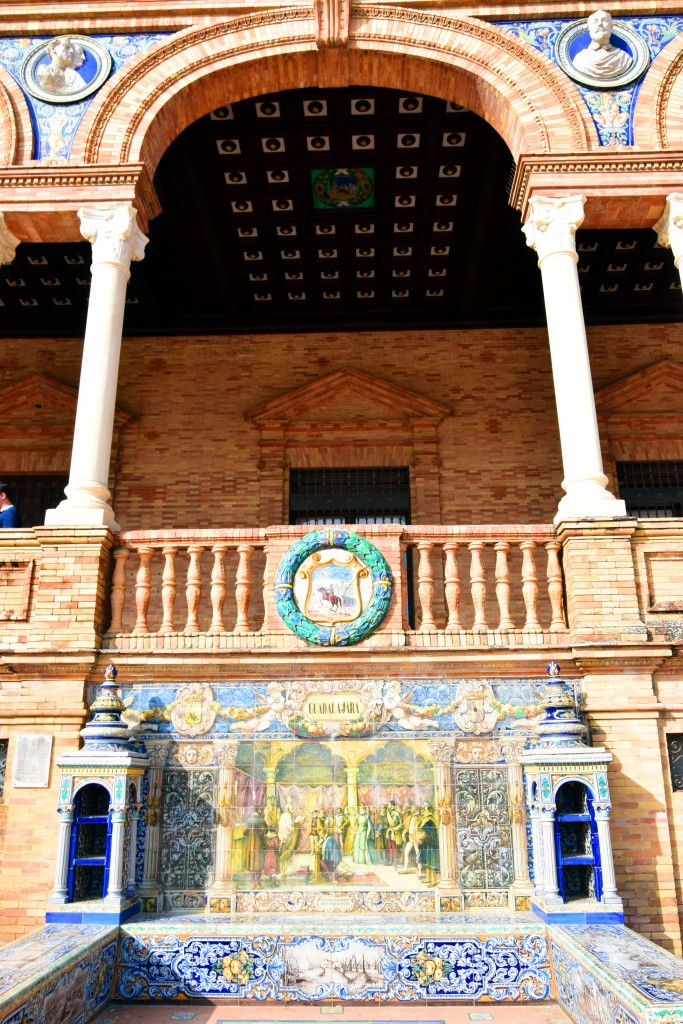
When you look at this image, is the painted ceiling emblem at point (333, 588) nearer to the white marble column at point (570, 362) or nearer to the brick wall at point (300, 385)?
the white marble column at point (570, 362)

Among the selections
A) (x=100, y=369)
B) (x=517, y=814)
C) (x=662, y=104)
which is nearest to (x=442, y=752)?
(x=517, y=814)

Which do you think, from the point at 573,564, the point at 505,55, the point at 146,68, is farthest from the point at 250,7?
the point at 573,564

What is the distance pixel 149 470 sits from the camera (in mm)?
12438

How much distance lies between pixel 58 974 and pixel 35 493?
28.1 ft

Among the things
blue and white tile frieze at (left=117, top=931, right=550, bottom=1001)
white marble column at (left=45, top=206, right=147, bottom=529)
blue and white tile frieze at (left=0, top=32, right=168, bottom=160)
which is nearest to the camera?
blue and white tile frieze at (left=117, top=931, right=550, bottom=1001)

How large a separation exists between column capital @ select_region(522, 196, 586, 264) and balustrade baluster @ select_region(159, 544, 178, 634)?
4.57 m

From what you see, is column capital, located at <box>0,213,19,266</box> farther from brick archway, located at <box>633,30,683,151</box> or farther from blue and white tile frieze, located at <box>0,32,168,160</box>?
brick archway, located at <box>633,30,683,151</box>

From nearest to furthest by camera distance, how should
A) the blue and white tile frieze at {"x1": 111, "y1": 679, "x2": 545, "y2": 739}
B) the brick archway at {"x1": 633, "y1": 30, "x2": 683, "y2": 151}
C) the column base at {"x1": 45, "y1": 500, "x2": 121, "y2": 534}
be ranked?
the blue and white tile frieze at {"x1": 111, "y1": 679, "x2": 545, "y2": 739} → the column base at {"x1": 45, "y1": 500, "x2": 121, "y2": 534} → the brick archway at {"x1": 633, "y1": 30, "x2": 683, "y2": 151}

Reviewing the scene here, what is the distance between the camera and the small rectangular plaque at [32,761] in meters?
7.04

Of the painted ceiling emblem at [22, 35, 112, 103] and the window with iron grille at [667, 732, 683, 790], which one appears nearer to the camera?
the window with iron grille at [667, 732, 683, 790]

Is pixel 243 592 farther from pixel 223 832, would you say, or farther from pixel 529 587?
pixel 529 587

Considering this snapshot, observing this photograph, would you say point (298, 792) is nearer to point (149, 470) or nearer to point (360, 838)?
point (360, 838)

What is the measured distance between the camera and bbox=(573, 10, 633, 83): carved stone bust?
909cm

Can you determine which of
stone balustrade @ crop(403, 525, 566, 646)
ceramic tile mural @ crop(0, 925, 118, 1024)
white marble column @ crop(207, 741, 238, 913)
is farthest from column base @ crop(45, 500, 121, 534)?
ceramic tile mural @ crop(0, 925, 118, 1024)
